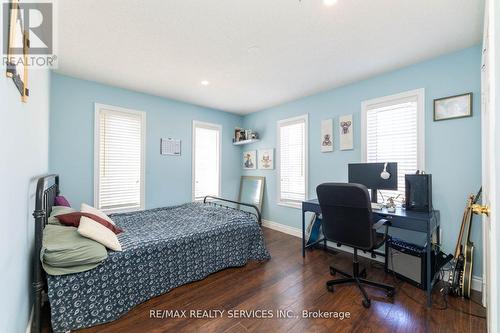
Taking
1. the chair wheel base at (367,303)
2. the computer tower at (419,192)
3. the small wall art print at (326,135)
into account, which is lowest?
the chair wheel base at (367,303)

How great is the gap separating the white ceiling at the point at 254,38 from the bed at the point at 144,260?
1460mm

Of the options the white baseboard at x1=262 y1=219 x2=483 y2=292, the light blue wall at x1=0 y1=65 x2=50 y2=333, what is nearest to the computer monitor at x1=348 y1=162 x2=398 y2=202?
the white baseboard at x1=262 y1=219 x2=483 y2=292

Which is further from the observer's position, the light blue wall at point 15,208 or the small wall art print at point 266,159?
the small wall art print at point 266,159

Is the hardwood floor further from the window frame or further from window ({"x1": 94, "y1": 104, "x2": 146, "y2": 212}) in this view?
window ({"x1": 94, "y1": 104, "x2": 146, "y2": 212})

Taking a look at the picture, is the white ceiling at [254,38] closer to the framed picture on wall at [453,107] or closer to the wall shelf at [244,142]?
the framed picture on wall at [453,107]

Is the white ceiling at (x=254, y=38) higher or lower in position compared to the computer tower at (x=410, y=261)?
higher

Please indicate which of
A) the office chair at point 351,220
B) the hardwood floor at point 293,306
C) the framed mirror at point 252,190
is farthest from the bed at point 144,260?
the framed mirror at point 252,190

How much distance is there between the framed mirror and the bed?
56.2 inches

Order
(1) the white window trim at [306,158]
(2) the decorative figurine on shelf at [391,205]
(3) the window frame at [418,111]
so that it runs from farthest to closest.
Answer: (1) the white window trim at [306,158] → (3) the window frame at [418,111] → (2) the decorative figurine on shelf at [391,205]

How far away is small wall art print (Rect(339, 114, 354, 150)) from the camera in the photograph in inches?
123

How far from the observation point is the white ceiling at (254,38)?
171 centimetres

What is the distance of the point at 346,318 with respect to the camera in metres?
1.75

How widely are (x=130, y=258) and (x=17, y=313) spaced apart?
0.71 m

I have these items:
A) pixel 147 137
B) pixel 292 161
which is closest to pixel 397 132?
pixel 292 161
